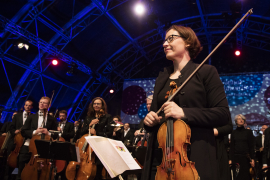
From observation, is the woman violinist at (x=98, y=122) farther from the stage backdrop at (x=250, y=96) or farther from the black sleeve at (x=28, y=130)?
the stage backdrop at (x=250, y=96)

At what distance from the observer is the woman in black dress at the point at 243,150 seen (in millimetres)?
5453

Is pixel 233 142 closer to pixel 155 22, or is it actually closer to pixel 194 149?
pixel 194 149

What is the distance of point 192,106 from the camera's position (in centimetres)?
142

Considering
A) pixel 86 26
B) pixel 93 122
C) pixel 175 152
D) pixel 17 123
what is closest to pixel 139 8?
pixel 86 26

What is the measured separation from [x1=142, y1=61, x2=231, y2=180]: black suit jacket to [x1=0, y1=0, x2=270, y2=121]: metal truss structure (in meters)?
8.07

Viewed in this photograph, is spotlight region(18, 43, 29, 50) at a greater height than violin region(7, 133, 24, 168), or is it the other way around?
spotlight region(18, 43, 29, 50)

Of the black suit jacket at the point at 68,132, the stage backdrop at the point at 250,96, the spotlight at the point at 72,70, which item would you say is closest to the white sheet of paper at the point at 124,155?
the black suit jacket at the point at 68,132

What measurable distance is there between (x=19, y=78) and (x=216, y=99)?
10378 millimetres

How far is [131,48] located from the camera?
43.6ft

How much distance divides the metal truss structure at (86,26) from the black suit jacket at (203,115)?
26.5ft

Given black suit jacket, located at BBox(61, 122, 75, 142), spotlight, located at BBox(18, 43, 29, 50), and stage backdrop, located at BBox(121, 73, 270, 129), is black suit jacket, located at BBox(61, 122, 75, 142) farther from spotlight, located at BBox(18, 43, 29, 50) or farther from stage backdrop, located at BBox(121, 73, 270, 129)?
stage backdrop, located at BBox(121, 73, 270, 129)

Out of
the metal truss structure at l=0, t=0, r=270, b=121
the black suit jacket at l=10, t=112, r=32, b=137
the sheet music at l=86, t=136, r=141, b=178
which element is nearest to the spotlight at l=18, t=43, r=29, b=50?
the metal truss structure at l=0, t=0, r=270, b=121

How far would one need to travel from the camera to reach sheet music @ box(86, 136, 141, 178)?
6.14 ft

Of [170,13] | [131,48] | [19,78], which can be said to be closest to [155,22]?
[170,13]
